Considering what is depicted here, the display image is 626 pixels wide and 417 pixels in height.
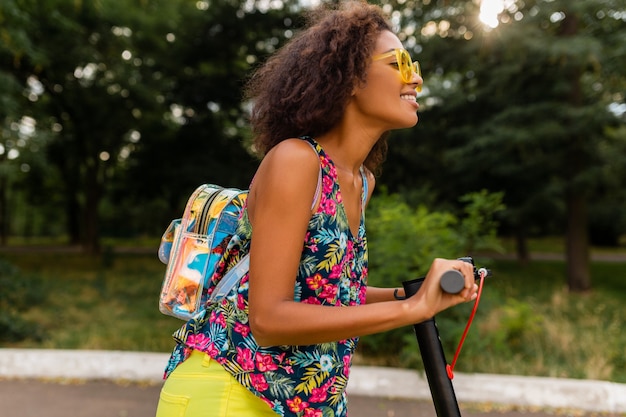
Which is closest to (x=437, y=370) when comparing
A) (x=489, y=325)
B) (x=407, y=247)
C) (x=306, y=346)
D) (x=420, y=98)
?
(x=306, y=346)

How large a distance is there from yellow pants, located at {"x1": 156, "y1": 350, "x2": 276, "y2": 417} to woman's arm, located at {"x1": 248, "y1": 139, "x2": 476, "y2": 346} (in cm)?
19

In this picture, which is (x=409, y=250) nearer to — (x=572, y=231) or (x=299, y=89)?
(x=299, y=89)

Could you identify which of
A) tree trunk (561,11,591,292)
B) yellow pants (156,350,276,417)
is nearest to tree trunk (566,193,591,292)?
tree trunk (561,11,591,292)

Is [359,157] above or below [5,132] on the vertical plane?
below

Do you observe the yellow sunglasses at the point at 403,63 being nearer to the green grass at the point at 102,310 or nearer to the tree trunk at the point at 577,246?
the green grass at the point at 102,310

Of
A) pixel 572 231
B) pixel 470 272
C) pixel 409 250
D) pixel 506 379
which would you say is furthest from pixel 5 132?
pixel 572 231

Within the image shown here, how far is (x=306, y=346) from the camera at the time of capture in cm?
123

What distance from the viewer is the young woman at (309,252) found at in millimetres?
1072

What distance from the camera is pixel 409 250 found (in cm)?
509

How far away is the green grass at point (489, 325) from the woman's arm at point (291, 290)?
369 centimetres

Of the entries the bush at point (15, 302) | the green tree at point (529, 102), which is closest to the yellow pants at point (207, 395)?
the bush at point (15, 302)

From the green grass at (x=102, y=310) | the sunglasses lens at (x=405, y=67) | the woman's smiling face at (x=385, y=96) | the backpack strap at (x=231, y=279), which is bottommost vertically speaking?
the green grass at (x=102, y=310)

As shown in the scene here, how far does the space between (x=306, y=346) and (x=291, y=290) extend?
197 millimetres

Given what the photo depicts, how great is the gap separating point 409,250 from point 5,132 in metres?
6.38
